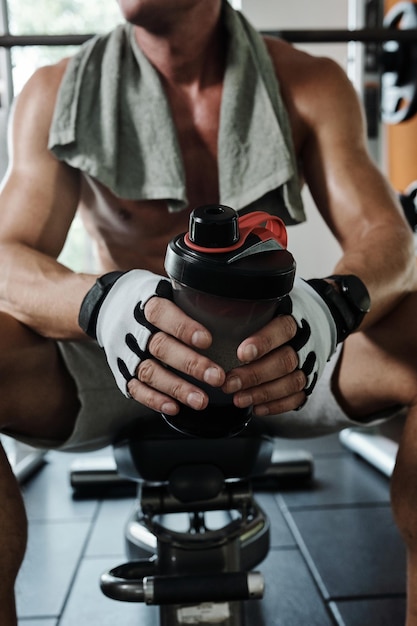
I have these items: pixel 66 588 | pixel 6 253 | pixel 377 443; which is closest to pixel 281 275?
pixel 6 253

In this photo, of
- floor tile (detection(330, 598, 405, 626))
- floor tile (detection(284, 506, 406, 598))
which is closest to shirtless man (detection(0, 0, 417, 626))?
floor tile (detection(330, 598, 405, 626))

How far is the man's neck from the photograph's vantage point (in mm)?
1242

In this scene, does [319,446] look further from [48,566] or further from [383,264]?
[383,264]

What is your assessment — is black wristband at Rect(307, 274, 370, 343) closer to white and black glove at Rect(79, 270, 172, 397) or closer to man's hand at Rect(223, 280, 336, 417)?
man's hand at Rect(223, 280, 336, 417)

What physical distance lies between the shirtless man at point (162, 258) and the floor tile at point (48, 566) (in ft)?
1.51

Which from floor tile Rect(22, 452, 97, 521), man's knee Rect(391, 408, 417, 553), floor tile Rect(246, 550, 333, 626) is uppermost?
man's knee Rect(391, 408, 417, 553)

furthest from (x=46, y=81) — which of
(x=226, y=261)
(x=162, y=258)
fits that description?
(x=226, y=261)

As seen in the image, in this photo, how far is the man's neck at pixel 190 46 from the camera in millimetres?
1242

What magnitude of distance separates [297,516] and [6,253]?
1.09 metres

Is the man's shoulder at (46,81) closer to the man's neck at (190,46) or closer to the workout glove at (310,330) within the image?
the man's neck at (190,46)

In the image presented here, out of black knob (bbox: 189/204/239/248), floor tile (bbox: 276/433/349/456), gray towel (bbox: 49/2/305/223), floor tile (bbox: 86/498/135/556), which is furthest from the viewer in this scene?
floor tile (bbox: 276/433/349/456)

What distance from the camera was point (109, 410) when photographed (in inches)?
41.3

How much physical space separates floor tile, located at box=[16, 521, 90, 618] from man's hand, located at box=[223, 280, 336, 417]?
2.78 ft

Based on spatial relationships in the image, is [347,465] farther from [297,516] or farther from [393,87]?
[393,87]
